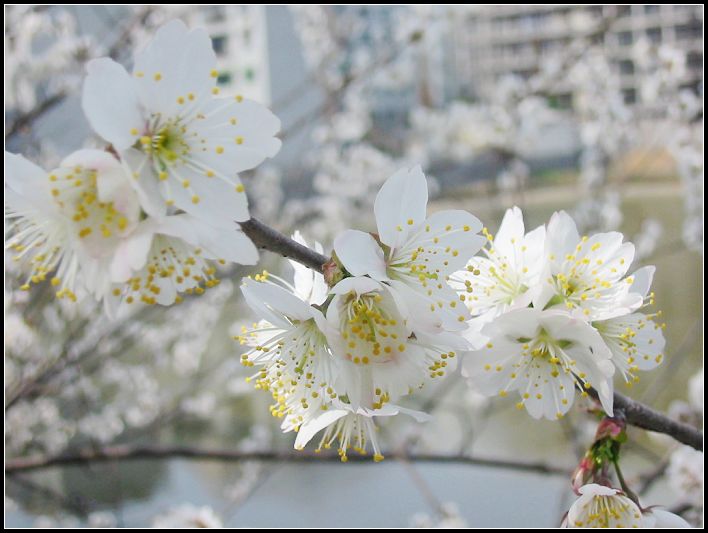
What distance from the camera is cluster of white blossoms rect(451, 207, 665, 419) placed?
0.58 m

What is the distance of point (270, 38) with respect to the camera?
5906 millimetres

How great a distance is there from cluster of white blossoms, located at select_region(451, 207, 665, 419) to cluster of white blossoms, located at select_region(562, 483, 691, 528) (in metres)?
0.09

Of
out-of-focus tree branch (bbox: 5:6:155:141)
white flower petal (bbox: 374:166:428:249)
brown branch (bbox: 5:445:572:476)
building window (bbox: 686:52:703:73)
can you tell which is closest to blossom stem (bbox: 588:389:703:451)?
white flower petal (bbox: 374:166:428:249)

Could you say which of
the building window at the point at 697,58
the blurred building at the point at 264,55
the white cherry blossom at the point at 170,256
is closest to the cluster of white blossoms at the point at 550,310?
the white cherry blossom at the point at 170,256

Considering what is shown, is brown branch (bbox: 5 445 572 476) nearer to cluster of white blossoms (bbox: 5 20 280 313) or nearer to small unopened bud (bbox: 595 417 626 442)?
small unopened bud (bbox: 595 417 626 442)

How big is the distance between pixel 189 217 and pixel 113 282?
7cm

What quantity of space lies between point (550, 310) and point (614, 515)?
207 mm

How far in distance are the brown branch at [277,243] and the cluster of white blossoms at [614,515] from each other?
32 cm

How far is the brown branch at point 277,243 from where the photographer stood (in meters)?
0.49

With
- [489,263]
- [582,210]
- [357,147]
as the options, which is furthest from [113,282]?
[357,147]

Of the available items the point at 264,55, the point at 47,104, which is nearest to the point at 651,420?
the point at 47,104

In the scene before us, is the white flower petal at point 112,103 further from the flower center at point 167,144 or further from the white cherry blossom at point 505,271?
the white cherry blossom at point 505,271

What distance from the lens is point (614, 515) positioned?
609 mm

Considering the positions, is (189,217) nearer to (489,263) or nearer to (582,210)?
(489,263)
